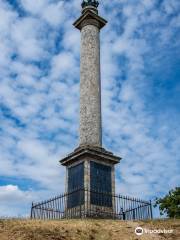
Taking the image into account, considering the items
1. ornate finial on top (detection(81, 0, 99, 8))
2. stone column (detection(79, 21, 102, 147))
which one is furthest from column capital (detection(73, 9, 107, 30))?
ornate finial on top (detection(81, 0, 99, 8))

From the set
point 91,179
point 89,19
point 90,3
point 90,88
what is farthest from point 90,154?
point 90,3

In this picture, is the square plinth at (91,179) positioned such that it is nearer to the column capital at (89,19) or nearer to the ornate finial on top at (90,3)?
the column capital at (89,19)

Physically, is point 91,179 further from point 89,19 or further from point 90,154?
point 89,19

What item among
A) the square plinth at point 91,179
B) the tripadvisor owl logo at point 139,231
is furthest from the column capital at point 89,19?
the tripadvisor owl logo at point 139,231

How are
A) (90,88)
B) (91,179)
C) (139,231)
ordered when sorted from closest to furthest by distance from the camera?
(139,231) < (91,179) < (90,88)

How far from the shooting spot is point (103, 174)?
19.4 m

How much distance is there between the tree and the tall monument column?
26.1ft

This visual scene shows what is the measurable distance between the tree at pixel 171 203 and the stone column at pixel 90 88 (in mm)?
8764

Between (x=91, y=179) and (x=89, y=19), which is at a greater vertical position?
(x=89, y=19)

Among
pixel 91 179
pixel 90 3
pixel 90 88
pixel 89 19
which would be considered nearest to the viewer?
pixel 91 179

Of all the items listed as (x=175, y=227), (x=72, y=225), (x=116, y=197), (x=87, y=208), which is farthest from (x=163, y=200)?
(x=72, y=225)

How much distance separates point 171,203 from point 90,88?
10.9 m

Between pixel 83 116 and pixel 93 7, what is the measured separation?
8753 millimetres

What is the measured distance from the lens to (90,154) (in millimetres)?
18984
